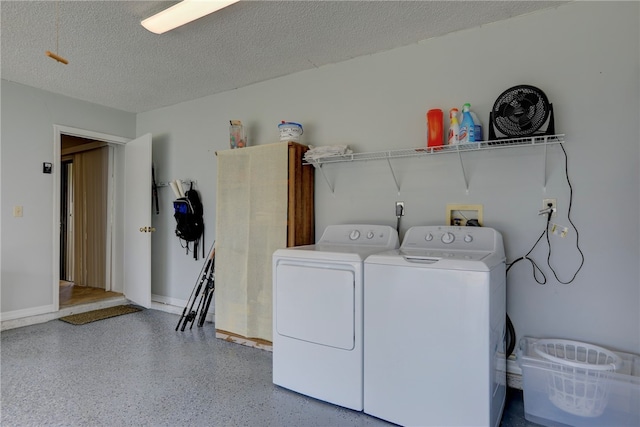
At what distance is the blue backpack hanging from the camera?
3695 mm

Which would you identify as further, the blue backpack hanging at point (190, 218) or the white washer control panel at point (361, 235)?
the blue backpack hanging at point (190, 218)

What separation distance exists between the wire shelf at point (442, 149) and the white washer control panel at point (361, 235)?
0.55 metres

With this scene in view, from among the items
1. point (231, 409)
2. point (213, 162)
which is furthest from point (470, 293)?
point (213, 162)

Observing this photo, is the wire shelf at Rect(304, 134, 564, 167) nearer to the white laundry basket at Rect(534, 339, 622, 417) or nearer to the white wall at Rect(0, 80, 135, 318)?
the white laundry basket at Rect(534, 339, 622, 417)

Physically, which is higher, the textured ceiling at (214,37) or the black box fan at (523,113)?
the textured ceiling at (214,37)

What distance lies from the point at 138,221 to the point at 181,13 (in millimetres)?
2778

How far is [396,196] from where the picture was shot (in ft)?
8.68

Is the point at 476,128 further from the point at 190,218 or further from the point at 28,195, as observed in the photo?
the point at 28,195

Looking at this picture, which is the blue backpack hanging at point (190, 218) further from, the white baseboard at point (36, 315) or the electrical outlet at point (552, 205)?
the electrical outlet at point (552, 205)

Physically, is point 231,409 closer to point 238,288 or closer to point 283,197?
point 238,288

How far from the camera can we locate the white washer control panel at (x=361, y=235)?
2.49 metres

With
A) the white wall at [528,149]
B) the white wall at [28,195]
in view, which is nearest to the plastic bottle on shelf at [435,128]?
the white wall at [528,149]

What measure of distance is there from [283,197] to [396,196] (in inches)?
→ 35.3

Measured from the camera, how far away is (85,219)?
5191mm
